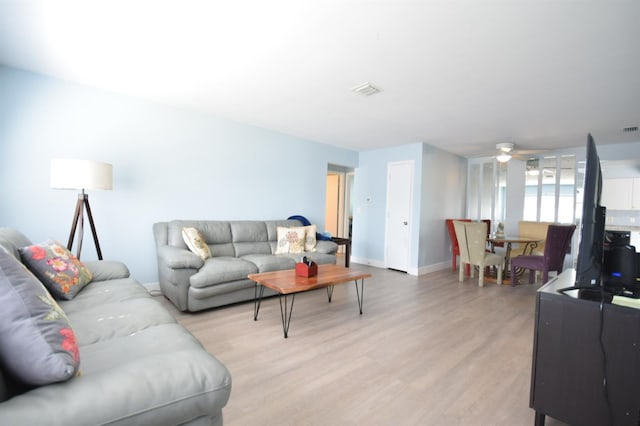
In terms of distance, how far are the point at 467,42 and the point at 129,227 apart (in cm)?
381

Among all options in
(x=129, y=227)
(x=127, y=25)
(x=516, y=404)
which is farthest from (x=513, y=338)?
(x=129, y=227)

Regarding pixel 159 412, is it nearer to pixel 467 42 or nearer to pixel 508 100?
pixel 467 42

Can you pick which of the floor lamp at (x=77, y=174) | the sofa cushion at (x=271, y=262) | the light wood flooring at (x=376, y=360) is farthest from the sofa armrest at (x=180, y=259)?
the floor lamp at (x=77, y=174)

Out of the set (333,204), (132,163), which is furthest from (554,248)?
(132,163)

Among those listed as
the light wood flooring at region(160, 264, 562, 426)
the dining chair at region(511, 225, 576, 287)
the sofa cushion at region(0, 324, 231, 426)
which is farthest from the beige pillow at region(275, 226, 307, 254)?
the dining chair at region(511, 225, 576, 287)

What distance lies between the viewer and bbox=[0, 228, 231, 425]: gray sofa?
0.75m

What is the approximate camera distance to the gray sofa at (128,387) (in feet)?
2.45

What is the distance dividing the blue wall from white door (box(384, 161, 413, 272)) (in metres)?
1.88

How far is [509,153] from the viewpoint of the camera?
17.8 ft

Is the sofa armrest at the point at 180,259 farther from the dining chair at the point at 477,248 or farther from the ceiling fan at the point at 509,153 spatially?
the ceiling fan at the point at 509,153

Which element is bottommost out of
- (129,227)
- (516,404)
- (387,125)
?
(516,404)

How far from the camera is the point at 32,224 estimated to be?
2.91 metres

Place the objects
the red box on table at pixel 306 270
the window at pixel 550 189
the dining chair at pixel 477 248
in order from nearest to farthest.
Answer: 1. the red box on table at pixel 306 270
2. the dining chair at pixel 477 248
3. the window at pixel 550 189

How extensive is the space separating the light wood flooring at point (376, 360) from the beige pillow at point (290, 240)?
0.77 m
